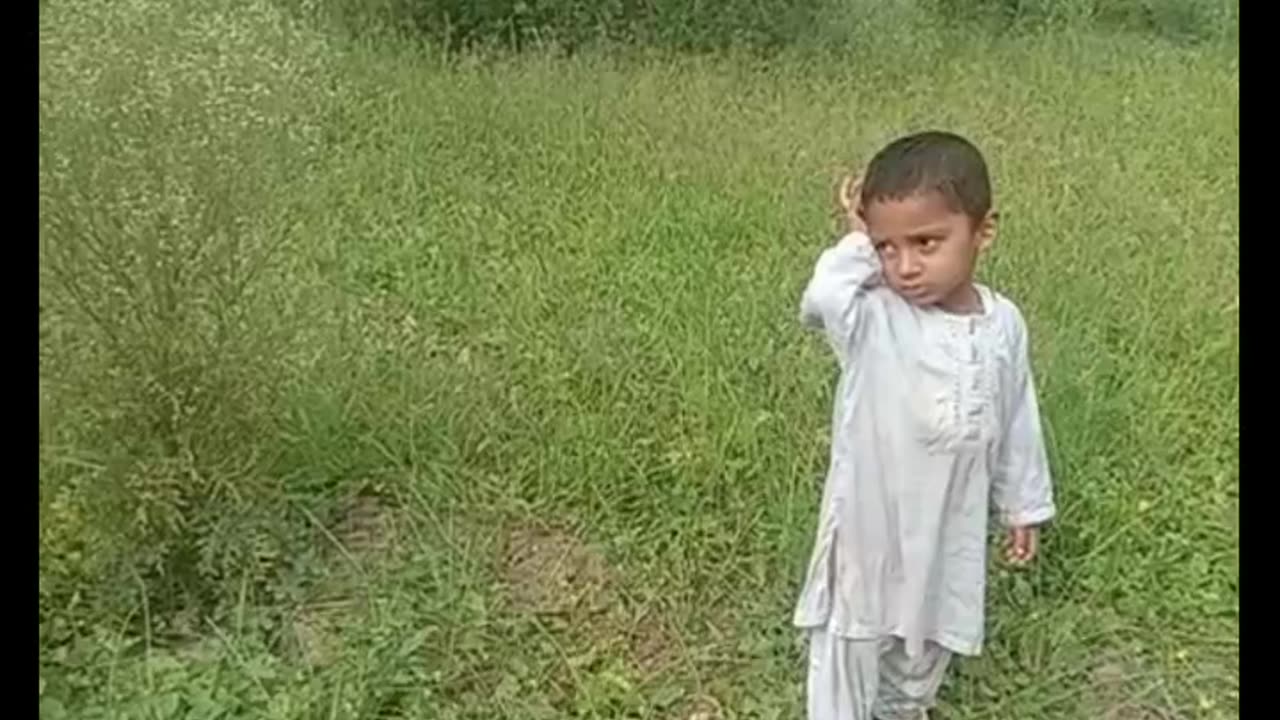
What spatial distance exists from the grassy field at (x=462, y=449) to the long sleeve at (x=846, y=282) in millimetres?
777

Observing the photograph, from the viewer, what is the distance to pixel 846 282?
83.3 inches

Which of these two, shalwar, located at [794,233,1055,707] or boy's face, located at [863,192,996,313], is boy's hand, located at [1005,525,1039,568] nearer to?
shalwar, located at [794,233,1055,707]

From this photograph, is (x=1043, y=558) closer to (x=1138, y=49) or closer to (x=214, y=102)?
(x=214, y=102)

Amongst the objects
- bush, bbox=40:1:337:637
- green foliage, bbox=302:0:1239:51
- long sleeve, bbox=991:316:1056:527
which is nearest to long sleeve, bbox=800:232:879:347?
long sleeve, bbox=991:316:1056:527

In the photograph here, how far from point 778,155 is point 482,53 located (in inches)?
67.0

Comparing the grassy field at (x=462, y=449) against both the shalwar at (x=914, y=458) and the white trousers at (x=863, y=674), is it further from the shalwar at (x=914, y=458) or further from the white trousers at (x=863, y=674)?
the shalwar at (x=914, y=458)

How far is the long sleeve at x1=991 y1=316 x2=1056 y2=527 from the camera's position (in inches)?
89.3

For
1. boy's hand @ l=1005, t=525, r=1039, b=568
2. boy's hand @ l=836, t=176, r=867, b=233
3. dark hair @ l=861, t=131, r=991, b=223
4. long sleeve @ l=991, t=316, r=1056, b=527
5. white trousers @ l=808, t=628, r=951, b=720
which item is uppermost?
dark hair @ l=861, t=131, r=991, b=223

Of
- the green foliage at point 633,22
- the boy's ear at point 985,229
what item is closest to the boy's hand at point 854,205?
the boy's ear at point 985,229

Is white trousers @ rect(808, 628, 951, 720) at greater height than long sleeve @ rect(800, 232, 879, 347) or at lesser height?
lesser

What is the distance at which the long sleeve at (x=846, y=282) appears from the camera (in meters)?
2.12

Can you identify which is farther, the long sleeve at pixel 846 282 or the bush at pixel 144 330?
the bush at pixel 144 330

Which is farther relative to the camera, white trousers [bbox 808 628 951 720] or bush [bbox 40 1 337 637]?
bush [bbox 40 1 337 637]

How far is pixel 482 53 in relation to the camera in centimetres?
614
